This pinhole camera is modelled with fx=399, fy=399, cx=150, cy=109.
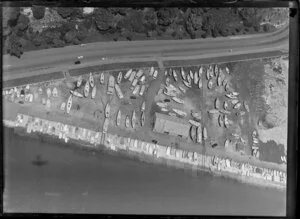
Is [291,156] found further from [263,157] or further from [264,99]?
[264,99]

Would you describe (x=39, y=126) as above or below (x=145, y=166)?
above

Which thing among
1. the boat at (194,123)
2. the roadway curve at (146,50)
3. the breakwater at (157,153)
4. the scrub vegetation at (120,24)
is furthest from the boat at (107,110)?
the boat at (194,123)

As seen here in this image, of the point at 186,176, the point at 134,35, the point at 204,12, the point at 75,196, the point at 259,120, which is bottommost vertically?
the point at 75,196

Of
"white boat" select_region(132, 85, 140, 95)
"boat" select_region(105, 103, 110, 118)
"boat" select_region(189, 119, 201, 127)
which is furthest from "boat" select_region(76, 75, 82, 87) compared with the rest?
"boat" select_region(189, 119, 201, 127)

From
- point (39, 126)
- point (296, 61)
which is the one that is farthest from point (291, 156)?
point (39, 126)

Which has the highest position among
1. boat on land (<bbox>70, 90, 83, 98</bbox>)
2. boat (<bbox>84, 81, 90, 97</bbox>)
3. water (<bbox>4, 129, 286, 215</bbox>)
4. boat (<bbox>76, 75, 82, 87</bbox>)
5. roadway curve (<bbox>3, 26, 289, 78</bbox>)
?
roadway curve (<bbox>3, 26, 289, 78</bbox>)

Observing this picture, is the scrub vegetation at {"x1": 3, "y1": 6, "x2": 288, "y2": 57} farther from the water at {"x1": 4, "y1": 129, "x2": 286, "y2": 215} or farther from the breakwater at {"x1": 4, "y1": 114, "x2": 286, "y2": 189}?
the water at {"x1": 4, "y1": 129, "x2": 286, "y2": 215}

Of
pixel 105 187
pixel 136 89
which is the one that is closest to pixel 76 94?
pixel 136 89

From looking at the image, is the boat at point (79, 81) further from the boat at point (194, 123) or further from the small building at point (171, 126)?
the boat at point (194, 123)
